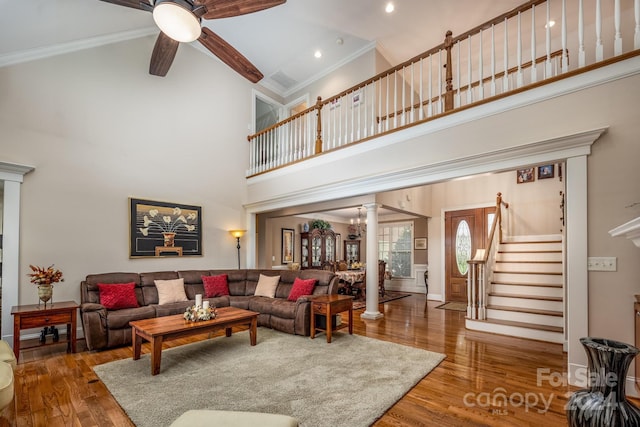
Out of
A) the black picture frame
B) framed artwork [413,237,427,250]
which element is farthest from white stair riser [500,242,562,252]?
the black picture frame

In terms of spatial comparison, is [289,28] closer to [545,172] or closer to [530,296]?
[545,172]

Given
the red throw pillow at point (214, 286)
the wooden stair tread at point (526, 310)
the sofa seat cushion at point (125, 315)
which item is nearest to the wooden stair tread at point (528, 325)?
the wooden stair tread at point (526, 310)

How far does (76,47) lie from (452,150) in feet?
18.7

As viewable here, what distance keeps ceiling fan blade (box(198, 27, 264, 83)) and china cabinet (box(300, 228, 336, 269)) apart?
599cm

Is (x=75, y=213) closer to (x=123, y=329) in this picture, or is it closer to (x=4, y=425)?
Result: (x=123, y=329)

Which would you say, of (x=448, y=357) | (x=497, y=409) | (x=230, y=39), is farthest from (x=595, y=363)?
(x=230, y=39)

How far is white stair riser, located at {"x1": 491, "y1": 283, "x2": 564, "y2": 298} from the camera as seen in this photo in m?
4.82

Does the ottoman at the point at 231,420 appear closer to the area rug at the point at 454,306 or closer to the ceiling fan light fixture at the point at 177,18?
the ceiling fan light fixture at the point at 177,18

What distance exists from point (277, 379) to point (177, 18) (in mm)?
3448

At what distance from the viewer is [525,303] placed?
15.9 ft

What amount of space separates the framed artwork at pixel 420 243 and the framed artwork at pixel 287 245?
3664mm

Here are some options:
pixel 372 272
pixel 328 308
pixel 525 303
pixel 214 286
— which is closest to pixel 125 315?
pixel 214 286

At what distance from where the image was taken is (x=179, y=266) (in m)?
5.80

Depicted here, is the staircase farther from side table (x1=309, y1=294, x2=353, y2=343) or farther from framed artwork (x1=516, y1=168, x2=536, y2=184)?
side table (x1=309, y1=294, x2=353, y2=343)
